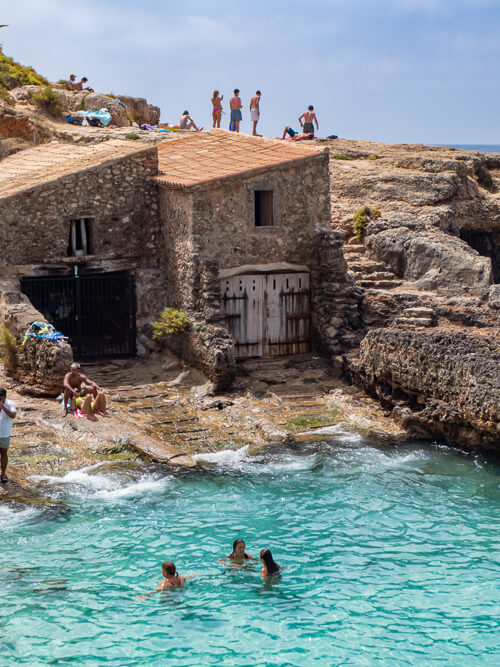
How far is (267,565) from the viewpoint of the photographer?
12.8 metres

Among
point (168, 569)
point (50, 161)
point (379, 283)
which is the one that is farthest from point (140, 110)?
point (168, 569)

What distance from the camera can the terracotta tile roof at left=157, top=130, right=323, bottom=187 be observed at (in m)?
23.2

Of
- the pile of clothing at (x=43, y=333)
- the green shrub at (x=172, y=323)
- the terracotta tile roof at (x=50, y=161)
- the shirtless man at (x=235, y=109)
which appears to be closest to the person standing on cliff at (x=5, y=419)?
the pile of clothing at (x=43, y=333)

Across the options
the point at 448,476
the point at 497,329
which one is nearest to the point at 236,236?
the point at 497,329

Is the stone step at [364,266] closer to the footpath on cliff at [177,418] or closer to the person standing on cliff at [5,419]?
the footpath on cliff at [177,418]

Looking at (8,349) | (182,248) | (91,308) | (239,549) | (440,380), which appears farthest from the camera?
(91,308)

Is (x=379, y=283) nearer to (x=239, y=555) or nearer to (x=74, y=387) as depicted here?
(x=74, y=387)

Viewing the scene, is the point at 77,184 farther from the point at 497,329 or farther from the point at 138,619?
the point at 138,619

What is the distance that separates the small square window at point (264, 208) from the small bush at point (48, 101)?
1363 centimetres

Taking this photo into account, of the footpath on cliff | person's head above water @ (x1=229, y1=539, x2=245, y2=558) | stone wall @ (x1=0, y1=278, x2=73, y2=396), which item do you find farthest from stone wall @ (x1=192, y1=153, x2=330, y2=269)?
person's head above water @ (x1=229, y1=539, x2=245, y2=558)

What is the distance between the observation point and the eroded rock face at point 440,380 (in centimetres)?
1738

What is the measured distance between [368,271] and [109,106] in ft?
53.2

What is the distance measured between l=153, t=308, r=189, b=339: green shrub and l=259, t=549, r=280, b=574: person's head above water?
10.7 m

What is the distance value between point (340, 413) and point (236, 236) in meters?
5.93
